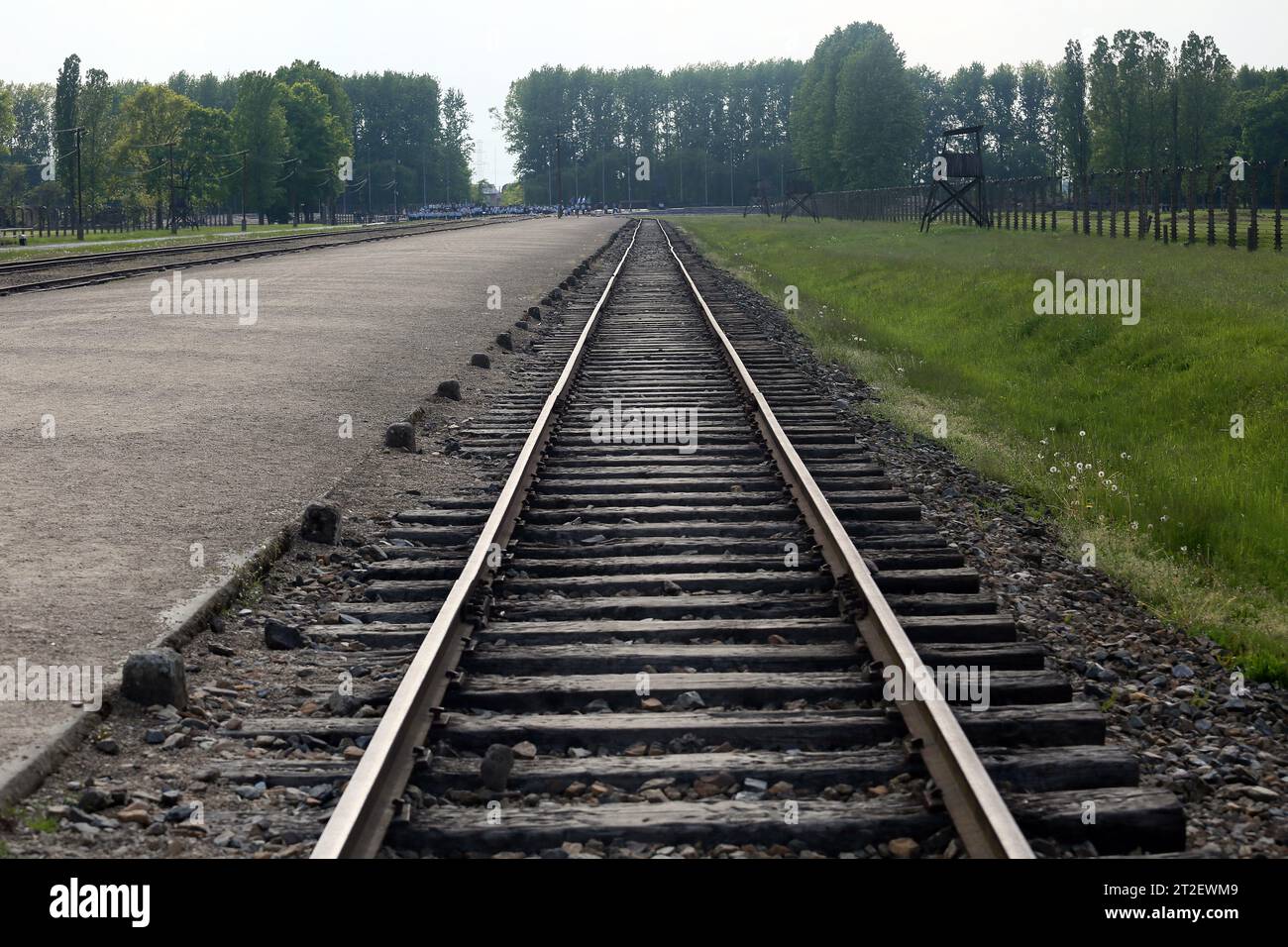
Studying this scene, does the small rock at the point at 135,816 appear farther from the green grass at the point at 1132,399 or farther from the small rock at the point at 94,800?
the green grass at the point at 1132,399

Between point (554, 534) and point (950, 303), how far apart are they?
15340 mm

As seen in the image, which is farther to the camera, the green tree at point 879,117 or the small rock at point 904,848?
the green tree at point 879,117

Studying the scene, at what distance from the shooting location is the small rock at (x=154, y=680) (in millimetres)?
5383

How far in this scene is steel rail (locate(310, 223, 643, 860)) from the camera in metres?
4.06

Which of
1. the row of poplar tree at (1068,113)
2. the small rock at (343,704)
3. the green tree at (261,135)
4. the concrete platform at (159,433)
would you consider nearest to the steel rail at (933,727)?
the small rock at (343,704)

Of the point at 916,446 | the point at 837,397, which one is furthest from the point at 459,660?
the point at 837,397

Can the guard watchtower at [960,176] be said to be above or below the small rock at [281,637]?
above

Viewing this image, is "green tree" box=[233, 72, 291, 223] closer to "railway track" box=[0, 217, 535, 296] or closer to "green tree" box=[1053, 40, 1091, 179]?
"railway track" box=[0, 217, 535, 296]

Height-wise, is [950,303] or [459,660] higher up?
[950,303]

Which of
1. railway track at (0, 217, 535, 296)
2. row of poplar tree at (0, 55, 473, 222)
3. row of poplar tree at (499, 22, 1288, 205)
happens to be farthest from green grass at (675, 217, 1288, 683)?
row of poplar tree at (0, 55, 473, 222)

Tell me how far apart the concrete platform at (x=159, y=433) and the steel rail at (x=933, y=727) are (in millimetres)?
3125

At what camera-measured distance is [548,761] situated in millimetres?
4801
